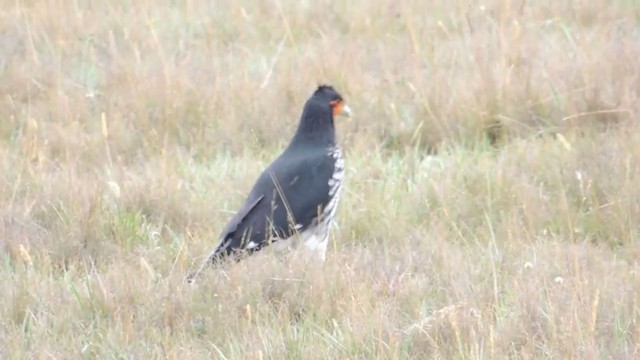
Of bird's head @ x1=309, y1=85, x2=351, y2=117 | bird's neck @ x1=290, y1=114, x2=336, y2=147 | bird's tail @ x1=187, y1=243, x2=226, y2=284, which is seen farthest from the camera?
bird's head @ x1=309, y1=85, x2=351, y2=117

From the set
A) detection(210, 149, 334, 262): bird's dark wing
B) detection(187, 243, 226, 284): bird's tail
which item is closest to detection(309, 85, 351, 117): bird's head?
detection(210, 149, 334, 262): bird's dark wing

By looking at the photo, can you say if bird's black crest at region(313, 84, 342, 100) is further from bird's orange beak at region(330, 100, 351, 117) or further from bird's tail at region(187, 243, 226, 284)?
bird's tail at region(187, 243, 226, 284)

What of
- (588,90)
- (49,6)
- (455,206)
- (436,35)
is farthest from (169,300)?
(49,6)

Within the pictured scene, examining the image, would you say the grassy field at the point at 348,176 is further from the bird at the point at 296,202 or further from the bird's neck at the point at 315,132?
the bird's neck at the point at 315,132

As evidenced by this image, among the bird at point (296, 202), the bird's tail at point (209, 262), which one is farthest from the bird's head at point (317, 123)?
the bird's tail at point (209, 262)

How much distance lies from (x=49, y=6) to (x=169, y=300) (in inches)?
198

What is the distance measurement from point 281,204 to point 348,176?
3.62ft

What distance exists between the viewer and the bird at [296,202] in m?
5.44

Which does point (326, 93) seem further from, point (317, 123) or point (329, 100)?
point (317, 123)

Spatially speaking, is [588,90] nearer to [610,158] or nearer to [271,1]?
[610,158]

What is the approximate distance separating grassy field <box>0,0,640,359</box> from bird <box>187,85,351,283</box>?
0.17 metres

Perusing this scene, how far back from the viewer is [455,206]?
6031 mm

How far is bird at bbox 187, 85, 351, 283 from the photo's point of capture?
17.8 ft

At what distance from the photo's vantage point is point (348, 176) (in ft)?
21.9
